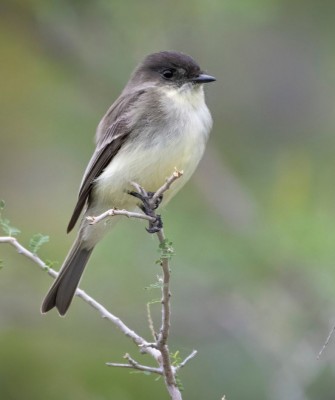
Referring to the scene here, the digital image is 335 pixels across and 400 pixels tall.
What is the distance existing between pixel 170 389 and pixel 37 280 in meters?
4.28

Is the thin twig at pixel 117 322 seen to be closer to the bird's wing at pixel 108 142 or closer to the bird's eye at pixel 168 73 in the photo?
the bird's wing at pixel 108 142

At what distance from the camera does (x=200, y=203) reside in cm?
889

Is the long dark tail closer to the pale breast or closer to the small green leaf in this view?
the pale breast

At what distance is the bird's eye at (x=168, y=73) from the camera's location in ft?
20.0

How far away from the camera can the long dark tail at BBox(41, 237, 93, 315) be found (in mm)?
5840

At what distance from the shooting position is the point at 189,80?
19.7 feet

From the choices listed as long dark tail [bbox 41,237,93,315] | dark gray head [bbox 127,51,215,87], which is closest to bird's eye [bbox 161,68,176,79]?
dark gray head [bbox 127,51,215,87]

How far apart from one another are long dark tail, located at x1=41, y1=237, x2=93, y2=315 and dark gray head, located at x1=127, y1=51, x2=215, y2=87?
37.4 inches

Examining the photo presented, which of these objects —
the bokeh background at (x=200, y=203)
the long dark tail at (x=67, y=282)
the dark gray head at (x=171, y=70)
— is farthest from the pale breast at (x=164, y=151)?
the bokeh background at (x=200, y=203)

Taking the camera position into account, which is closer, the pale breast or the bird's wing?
the pale breast

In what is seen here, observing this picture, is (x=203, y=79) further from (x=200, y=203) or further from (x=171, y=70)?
(x=200, y=203)

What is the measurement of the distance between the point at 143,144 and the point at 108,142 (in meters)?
0.31

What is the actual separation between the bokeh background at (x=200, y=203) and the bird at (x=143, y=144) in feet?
4.06

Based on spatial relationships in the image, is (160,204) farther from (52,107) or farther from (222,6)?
(52,107)
